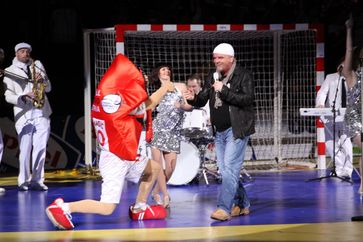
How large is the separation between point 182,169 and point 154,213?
3.69 m

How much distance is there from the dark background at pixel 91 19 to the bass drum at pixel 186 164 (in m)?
4.41

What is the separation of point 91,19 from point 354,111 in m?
9.34

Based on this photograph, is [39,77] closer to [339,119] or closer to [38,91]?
[38,91]

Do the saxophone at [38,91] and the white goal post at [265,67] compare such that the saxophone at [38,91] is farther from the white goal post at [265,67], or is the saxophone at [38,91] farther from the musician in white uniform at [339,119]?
the musician in white uniform at [339,119]

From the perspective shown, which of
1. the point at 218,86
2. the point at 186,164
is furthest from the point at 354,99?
the point at 186,164

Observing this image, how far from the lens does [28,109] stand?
14617 mm

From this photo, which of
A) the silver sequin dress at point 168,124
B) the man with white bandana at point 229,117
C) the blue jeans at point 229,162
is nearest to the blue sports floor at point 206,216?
the blue jeans at point 229,162

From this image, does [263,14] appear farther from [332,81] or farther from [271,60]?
[332,81]

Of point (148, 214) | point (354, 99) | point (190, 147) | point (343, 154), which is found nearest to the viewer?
point (148, 214)

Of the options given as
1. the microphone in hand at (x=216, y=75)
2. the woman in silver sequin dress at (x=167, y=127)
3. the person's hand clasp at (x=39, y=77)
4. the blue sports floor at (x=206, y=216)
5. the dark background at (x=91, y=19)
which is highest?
the dark background at (x=91, y=19)

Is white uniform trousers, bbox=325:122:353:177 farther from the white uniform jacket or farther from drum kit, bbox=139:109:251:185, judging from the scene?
the white uniform jacket

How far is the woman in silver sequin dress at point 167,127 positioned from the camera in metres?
12.3

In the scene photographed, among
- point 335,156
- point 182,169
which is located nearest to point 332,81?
point 335,156

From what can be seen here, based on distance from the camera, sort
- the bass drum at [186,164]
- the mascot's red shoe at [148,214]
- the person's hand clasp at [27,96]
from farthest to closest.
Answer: the bass drum at [186,164], the person's hand clasp at [27,96], the mascot's red shoe at [148,214]
